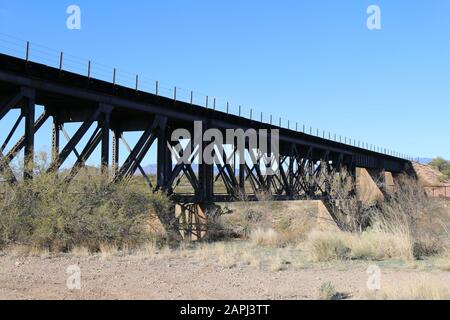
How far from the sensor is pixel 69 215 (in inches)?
713

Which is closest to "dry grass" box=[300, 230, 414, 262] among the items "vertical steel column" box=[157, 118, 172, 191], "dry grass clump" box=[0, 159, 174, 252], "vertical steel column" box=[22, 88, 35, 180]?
"dry grass clump" box=[0, 159, 174, 252]

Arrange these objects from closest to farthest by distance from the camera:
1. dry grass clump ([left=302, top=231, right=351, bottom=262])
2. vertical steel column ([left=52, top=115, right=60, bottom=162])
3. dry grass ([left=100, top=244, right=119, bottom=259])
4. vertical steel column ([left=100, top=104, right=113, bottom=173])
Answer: dry grass clump ([left=302, top=231, right=351, bottom=262]) → dry grass ([left=100, top=244, right=119, bottom=259]) → vertical steel column ([left=100, top=104, right=113, bottom=173]) → vertical steel column ([left=52, top=115, right=60, bottom=162])

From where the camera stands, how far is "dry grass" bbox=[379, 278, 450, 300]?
903cm

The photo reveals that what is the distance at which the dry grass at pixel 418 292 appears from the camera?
9.03 meters

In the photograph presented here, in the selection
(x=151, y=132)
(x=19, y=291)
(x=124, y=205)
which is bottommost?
(x=19, y=291)

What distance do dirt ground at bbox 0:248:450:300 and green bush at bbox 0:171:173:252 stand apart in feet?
5.50

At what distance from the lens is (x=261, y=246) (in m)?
22.2

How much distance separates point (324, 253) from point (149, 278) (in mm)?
6215

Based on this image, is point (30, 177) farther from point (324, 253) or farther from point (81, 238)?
point (324, 253)

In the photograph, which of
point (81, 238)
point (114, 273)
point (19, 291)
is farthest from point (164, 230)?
point (19, 291)

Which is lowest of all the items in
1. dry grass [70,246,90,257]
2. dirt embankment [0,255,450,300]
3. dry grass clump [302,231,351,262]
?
dirt embankment [0,255,450,300]

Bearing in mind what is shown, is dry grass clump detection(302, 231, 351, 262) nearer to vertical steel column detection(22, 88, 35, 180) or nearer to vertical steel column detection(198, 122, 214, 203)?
vertical steel column detection(22, 88, 35, 180)
